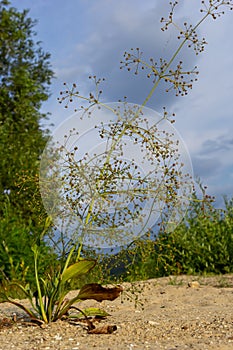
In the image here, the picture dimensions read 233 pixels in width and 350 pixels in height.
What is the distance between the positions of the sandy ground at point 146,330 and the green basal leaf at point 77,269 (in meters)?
0.37

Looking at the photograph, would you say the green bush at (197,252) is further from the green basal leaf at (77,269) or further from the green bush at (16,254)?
the green basal leaf at (77,269)

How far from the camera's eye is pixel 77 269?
357cm

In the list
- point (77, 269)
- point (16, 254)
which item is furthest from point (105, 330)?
point (16, 254)

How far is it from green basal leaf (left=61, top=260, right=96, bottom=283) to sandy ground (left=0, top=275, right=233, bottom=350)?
0.37m

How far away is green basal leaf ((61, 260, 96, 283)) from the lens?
3533 millimetres

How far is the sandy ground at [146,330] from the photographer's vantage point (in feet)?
10.3

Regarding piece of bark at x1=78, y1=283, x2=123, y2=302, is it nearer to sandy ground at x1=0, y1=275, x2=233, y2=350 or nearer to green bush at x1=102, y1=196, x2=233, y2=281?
sandy ground at x1=0, y1=275, x2=233, y2=350

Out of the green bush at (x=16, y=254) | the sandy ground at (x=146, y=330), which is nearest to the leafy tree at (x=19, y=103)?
the green bush at (x=16, y=254)

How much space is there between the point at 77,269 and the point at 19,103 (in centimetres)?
702

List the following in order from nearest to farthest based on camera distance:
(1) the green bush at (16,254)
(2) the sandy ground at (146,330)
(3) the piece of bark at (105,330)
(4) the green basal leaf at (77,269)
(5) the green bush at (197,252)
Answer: (2) the sandy ground at (146,330), (3) the piece of bark at (105,330), (4) the green basal leaf at (77,269), (1) the green bush at (16,254), (5) the green bush at (197,252)

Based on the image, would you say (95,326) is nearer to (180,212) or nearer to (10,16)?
(180,212)

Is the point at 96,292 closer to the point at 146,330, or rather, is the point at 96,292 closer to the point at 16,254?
the point at 146,330

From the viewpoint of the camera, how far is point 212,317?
12.9 ft

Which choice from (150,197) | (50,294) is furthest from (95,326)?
(150,197)
